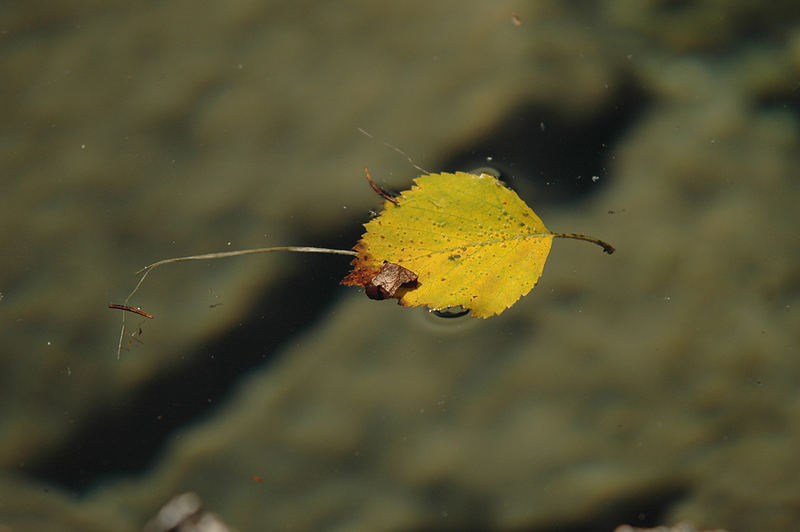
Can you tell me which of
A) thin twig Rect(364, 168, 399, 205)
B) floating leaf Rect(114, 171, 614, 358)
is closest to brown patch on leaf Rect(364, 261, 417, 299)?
floating leaf Rect(114, 171, 614, 358)

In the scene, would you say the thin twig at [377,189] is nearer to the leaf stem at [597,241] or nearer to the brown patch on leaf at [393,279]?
the brown patch on leaf at [393,279]

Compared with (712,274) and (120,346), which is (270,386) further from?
(712,274)

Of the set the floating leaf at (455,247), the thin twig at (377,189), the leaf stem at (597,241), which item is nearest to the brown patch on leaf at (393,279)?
the floating leaf at (455,247)

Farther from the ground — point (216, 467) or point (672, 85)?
point (672, 85)

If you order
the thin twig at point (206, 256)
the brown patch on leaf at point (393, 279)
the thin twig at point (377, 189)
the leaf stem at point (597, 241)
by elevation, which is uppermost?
the thin twig at point (377, 189)

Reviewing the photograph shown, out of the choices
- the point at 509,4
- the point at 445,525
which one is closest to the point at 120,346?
the point at 445,525
